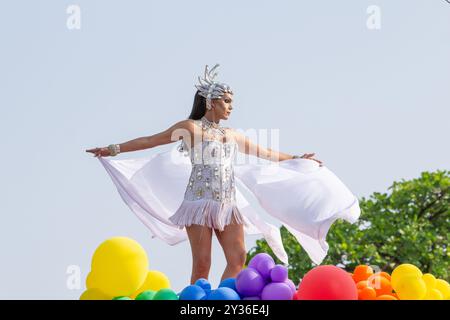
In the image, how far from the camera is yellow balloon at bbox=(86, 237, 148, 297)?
608 cm

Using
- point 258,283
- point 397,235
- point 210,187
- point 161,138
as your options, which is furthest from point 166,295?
point 397,235

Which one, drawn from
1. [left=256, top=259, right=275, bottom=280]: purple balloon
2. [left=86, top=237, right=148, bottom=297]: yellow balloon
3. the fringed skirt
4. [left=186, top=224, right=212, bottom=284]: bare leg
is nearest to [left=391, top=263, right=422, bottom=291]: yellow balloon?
[left=256, top=259, right=275, bottom=280]: purple balloon

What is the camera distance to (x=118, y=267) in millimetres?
6070

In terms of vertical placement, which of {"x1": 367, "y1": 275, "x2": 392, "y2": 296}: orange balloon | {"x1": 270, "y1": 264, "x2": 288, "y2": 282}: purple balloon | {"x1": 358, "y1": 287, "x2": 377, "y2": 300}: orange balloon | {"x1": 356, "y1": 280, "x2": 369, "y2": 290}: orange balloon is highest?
{"x1": 270, "y1": 264, "x2": 288, "y2": 282}: purple balloon

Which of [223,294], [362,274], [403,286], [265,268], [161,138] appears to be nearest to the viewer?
[223,294]

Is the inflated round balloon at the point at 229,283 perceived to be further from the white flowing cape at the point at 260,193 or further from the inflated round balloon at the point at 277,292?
the white flowing cape at the point at 260,193

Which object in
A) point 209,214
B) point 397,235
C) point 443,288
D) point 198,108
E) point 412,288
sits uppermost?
point 198,108

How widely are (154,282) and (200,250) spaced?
1.54 feet

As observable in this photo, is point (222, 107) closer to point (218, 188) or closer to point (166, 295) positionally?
point (218, 188)

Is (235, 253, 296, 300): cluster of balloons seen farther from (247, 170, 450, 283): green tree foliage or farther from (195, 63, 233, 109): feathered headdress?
(247, 170, 450, 283): green tree foliage
